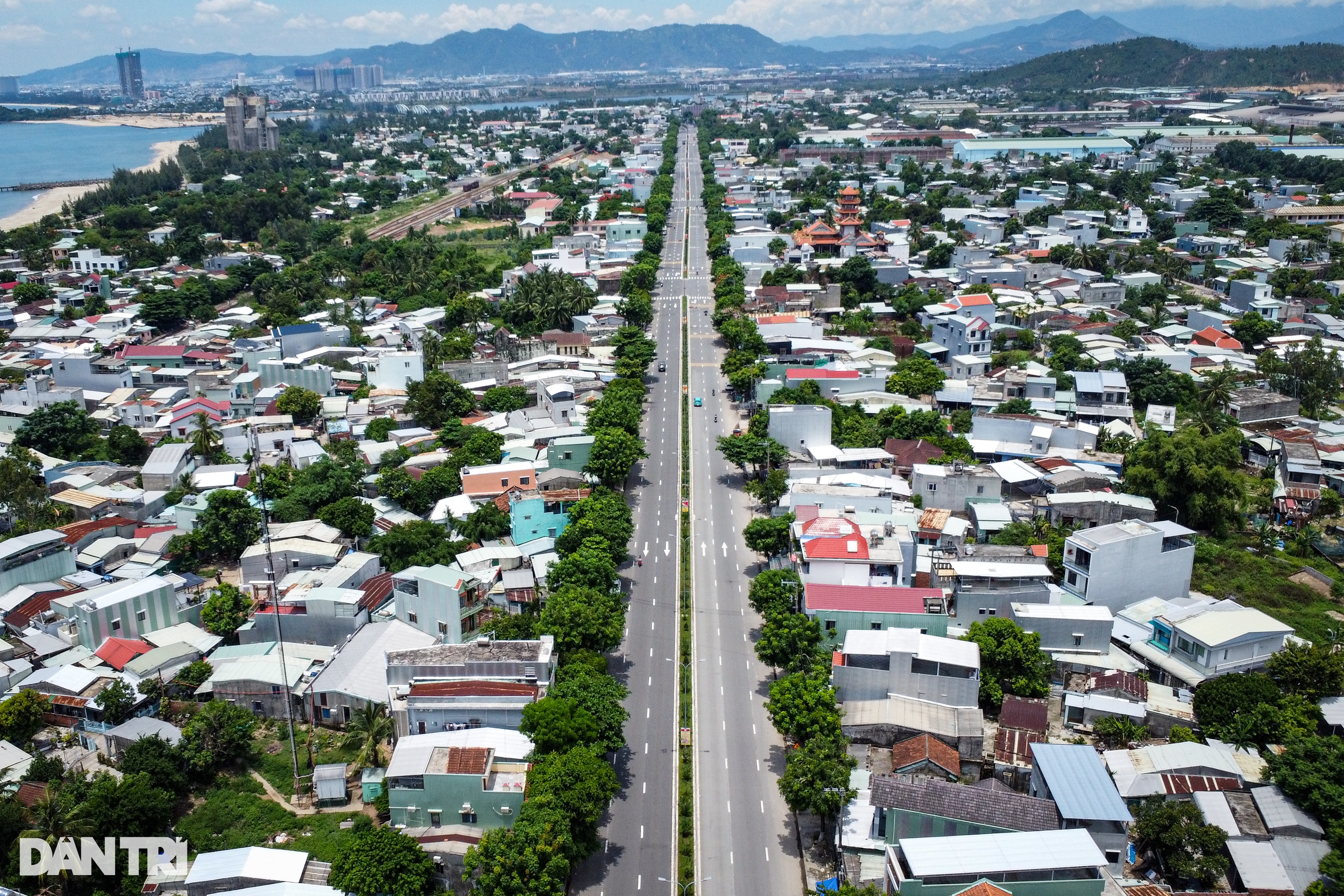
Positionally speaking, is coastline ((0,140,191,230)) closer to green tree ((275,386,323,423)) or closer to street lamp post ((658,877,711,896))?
green tree ((275,386,323,423))

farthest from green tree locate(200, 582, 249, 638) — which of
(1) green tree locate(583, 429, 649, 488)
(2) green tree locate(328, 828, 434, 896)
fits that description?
(1) green tree locate(583, 429, 649, 488)

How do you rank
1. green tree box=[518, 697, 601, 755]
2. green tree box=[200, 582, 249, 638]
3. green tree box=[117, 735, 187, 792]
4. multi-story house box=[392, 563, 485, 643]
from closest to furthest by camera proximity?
green tree box=[518, 697, 601, 755] < green tree box=[117, 735, 187, 792] < multi-story house box=[392, 563, 485, 643] < green tree box=[200, 582, 249, 638]

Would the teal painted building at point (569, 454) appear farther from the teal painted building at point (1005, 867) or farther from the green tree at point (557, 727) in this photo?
the teal painted building at point (1005, 867)

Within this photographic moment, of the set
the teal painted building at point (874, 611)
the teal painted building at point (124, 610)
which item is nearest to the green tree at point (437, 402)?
the teal painted building at point (124, 610)

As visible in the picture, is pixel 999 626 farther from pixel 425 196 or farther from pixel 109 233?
pixel 425 196

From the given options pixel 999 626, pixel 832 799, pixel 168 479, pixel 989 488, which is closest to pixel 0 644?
pixel 168 479

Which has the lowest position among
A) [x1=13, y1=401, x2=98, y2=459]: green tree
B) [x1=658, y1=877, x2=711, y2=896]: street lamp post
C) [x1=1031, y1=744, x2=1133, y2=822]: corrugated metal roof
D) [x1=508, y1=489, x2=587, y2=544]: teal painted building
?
[x1=658, y1=877, x2=711, y2=896]: street lamp post
